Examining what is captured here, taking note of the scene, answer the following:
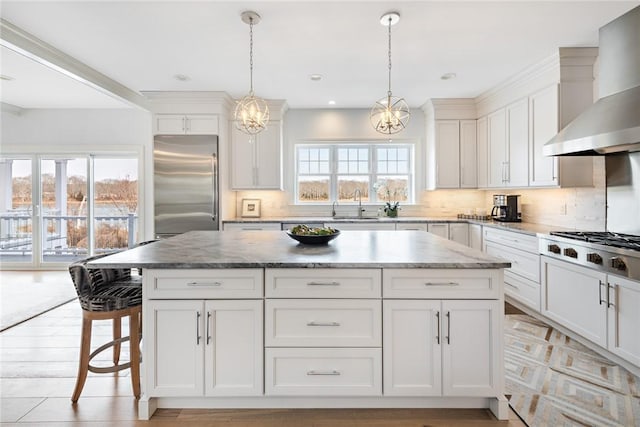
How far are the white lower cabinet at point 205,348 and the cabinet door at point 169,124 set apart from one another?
3.42 m

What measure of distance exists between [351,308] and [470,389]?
809mm

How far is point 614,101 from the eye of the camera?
2.68 m

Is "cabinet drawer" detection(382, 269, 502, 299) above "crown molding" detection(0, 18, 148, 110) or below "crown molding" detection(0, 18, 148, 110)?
below

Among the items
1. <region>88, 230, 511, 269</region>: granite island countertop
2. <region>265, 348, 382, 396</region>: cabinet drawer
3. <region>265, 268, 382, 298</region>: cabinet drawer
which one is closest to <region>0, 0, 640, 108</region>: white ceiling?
<region>88, 230, 511, 269</region>: granite island countertop

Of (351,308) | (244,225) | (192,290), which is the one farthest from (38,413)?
(244,225)

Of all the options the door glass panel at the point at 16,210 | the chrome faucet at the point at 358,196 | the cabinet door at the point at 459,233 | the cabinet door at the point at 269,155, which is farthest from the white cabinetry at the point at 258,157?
the door glass panel at the point at 16,210

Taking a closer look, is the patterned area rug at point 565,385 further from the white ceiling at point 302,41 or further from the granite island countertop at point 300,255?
the white ceiling at point 302,41

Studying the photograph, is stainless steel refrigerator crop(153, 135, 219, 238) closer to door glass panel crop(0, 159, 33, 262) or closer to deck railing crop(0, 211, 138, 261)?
deck railing crop(0, 211, 138, 261)

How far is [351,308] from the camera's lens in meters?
1.91

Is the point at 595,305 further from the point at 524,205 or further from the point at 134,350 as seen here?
the point at 134,350

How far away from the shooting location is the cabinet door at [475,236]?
449 centimetres

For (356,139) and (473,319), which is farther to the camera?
(356,139)

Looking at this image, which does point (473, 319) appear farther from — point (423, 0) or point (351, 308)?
point (423, 0)

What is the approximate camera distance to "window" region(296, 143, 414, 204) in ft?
18.6
